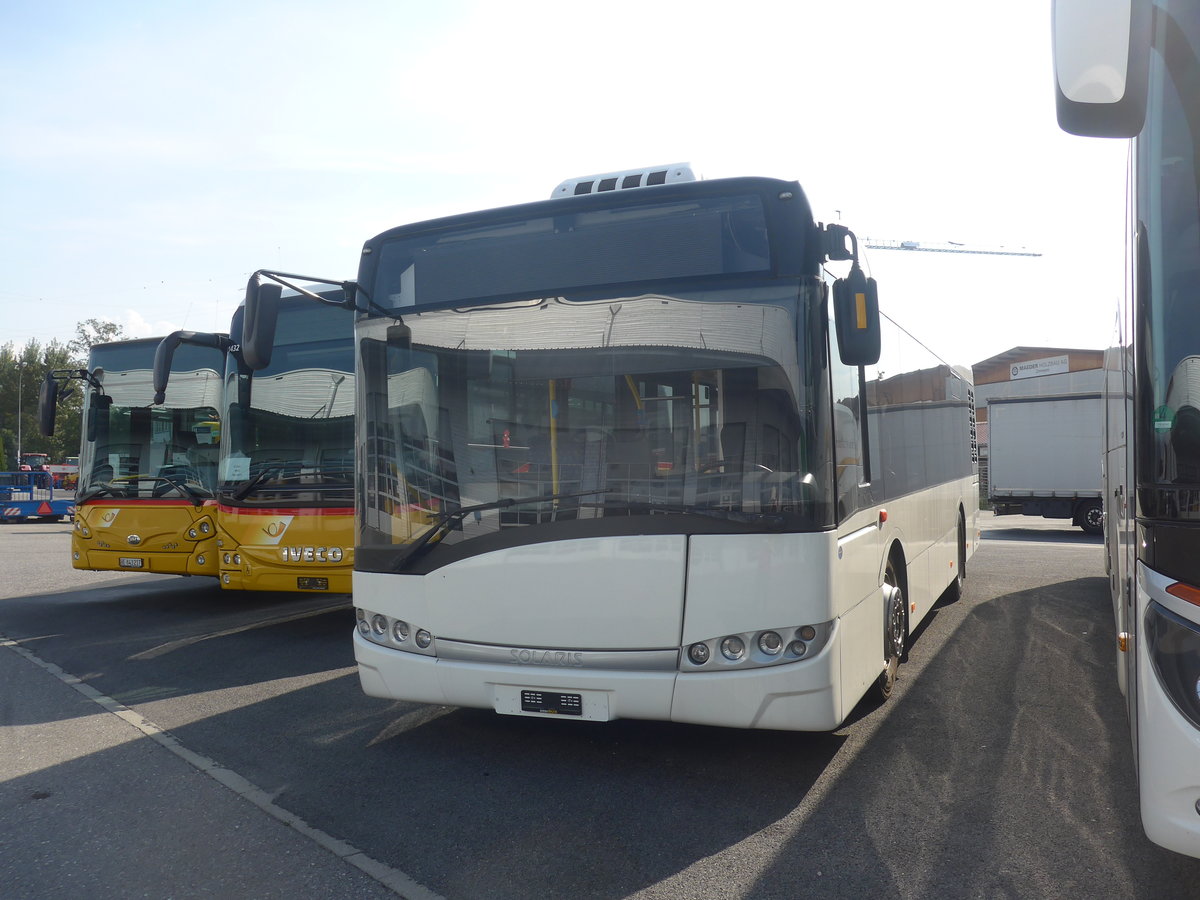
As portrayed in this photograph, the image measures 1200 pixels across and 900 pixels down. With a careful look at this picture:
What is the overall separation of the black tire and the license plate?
214cm

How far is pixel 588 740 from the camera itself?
221 inches

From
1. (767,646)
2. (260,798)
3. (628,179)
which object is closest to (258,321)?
(628,179)

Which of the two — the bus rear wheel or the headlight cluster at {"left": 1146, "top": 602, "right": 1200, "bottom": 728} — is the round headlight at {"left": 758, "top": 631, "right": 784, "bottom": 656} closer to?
the headlight cluster at {"left": 1146, "top": 602, "right": 1200, "bottom": 728}

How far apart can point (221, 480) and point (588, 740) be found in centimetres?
541

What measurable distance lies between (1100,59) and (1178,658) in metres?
1.79

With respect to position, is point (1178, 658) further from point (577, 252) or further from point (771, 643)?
point (577, 252)

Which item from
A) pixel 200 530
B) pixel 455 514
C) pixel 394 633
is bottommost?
pixel 394 633

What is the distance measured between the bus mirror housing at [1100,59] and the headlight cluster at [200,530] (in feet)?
31.6

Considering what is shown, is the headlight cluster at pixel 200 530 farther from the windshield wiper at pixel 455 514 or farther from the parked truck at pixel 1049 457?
the parked truck at pixel 1049 457

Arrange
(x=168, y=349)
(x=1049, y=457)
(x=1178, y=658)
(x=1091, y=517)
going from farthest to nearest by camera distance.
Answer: (x=1049, y=457), (x=1091, y=517), (x=168, y=349), (x=1178, y=658)

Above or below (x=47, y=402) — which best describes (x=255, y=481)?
below

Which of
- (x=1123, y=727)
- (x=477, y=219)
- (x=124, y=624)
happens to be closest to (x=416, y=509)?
(x=477, y=219)

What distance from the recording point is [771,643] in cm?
455

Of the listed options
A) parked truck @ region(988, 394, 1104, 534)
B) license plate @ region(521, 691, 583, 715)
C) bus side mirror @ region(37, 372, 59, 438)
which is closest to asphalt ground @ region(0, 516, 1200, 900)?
license plate @ region(521, 691, 583, 715)
